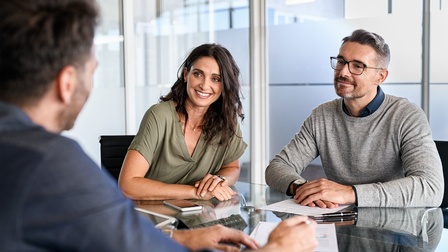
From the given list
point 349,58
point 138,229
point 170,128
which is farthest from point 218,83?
point 138,229

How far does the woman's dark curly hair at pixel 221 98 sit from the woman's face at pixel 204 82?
1.0 inches

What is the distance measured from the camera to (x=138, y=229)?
926mm

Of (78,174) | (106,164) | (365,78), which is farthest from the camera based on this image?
(106,164)

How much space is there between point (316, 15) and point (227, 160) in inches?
103

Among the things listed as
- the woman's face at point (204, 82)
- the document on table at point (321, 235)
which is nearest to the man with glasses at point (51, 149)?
the document on table at point (321, 235)

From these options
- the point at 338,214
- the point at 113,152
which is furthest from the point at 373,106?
the point at 113,152

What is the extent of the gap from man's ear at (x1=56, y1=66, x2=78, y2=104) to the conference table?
1.00 meters

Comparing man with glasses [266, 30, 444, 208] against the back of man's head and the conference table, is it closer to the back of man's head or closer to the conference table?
the conference table

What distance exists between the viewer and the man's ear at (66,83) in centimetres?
94

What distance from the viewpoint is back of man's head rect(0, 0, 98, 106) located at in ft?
2.90

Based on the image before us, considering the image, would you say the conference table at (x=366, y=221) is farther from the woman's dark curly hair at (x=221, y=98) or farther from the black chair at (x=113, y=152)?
the black chair at (x=113, y=152)

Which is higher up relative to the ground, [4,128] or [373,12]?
[373,12]

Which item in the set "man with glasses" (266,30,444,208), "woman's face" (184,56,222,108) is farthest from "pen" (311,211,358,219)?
Result: "woman's face" (184,56,222,108)

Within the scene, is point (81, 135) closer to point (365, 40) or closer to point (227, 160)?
point (227, 160)
